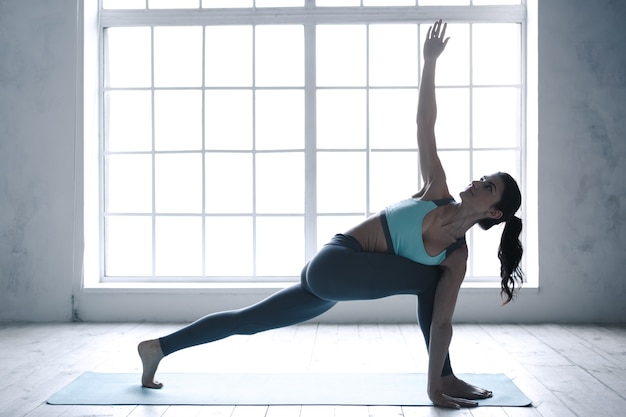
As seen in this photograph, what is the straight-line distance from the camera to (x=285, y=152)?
480cm

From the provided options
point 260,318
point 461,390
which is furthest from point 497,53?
point 260,318

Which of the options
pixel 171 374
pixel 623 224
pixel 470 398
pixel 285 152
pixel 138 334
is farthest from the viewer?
pixel 285 152

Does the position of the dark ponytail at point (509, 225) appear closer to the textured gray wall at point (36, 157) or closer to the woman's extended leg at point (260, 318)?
the woman's extended leg at point (260, 318)

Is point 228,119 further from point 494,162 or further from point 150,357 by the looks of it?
point 150,357

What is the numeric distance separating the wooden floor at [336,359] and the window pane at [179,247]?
0.57 meters

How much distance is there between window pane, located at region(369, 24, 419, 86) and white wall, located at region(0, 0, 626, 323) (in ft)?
2.83

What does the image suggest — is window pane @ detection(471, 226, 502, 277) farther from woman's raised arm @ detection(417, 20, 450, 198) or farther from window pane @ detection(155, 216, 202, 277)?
→ woman's raised arm @ detection(417, 20, 450, 198)

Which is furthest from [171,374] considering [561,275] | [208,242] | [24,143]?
[561,275]

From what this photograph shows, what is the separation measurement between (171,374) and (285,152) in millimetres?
2106

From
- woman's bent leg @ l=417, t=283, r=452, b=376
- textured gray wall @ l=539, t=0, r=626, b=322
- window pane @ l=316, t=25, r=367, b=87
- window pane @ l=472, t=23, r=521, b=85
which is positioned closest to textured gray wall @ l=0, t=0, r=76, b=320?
window pane @ l=316, t=25, r=367, b=87

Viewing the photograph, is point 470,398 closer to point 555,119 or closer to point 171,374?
point 171,374

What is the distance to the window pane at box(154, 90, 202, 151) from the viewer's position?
4.84 m

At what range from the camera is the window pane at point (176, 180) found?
15.9 ft

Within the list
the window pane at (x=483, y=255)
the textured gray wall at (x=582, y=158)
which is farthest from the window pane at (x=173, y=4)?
the window pane at (x=483, y=255)
